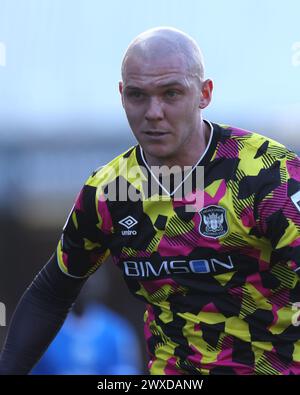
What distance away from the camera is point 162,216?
15.0 feet

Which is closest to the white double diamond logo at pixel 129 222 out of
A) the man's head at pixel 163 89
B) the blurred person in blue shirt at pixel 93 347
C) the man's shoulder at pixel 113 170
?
the man's shoulder at pixel 113 170

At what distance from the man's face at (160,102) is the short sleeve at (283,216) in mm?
450

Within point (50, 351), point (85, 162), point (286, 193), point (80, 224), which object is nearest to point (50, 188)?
point (85, 162)

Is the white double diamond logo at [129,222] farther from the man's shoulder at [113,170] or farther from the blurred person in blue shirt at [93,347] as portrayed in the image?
the blurred person in blue shirt at [93,347]

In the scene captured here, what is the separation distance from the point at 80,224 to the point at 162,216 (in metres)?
0.42

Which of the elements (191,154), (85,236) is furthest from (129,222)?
(191,154)

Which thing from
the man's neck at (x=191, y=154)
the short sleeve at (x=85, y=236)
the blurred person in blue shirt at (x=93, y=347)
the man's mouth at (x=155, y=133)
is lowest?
the blurred person in blue shirt at (x=93, y=347)

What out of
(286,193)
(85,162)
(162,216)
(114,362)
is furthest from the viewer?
(85,162)

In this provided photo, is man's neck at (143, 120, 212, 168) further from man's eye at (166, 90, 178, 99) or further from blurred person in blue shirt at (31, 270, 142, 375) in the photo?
blurred person in blue shirt at (31, 270, 142, 375)

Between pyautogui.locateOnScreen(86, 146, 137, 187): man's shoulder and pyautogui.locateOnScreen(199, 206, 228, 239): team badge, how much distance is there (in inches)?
19.8

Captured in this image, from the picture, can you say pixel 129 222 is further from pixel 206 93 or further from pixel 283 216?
pixel 283 216

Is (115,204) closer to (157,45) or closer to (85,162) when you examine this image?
(157,45)

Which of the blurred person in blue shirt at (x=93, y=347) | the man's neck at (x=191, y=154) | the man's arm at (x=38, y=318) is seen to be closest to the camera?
the man's neck at (x=191, y=154)

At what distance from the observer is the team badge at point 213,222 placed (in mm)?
4375
